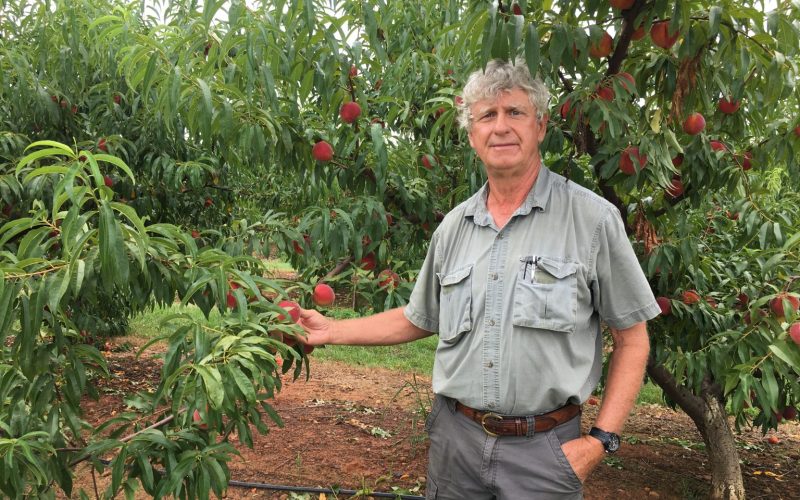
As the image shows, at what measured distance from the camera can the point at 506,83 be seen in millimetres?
1595

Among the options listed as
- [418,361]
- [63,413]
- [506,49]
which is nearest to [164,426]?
[63,413]

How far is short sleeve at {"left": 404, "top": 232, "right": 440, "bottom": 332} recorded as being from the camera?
6.08 ft

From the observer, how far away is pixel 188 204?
451 cm

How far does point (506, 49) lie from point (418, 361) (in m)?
5.63

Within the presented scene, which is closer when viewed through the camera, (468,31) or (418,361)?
(468,31)

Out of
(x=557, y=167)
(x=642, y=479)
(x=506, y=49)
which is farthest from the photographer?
(x=642, y=479)

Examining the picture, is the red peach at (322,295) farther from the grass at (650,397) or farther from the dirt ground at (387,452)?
the grass at (650,397)

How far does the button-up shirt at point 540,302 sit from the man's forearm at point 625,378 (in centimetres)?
5

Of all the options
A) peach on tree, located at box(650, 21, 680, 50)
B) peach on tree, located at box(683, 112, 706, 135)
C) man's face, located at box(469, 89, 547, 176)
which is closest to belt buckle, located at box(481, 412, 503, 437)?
man's face, located at box(469, 89, 547, 176)

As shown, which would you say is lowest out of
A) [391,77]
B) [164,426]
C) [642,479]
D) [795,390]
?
[642,479]

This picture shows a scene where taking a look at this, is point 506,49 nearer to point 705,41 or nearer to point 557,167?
point 705,41

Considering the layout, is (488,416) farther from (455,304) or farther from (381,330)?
(381,330)

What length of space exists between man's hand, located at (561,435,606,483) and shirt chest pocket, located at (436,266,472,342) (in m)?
0.38

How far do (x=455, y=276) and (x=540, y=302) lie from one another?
27cm
